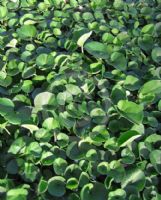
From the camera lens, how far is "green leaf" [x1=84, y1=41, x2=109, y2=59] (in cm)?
144

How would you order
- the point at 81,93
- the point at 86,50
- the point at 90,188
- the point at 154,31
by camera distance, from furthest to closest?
the point at 154,31 → the point at 86,50 → the point at 81,93 → the point at 90,188

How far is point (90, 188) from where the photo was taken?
107cm

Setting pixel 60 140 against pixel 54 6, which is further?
pixel 54 6

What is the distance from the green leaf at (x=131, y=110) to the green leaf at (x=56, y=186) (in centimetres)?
27

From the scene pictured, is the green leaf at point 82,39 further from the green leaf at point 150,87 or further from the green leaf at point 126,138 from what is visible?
the green leaf at point 126,138

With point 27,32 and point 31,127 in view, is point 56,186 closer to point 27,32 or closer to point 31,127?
point 31,127

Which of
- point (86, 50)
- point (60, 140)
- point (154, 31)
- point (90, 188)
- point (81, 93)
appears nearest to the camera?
point (90, 188)

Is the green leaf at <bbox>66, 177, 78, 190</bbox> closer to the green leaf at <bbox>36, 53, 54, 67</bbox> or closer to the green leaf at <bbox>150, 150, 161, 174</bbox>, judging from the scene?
the green leaf at <bbox>150, 150, 161, 174</bbox>

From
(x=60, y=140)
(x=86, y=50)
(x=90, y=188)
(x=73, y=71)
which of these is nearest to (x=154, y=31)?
(x=86, y=50)

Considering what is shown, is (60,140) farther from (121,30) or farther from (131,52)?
(121,30)

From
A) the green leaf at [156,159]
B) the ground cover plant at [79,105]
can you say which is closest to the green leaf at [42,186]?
the ground cover plant at [79,105]

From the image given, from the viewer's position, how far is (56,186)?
1081 mm

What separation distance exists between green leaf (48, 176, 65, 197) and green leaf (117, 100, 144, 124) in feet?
0.89

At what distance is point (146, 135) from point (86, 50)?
0.43 metres
